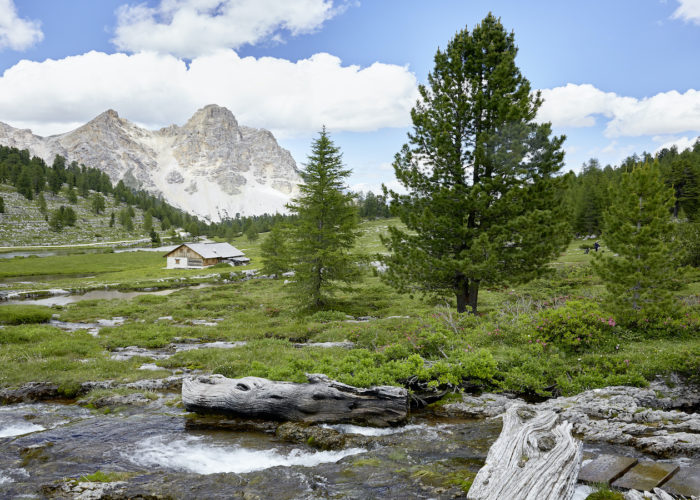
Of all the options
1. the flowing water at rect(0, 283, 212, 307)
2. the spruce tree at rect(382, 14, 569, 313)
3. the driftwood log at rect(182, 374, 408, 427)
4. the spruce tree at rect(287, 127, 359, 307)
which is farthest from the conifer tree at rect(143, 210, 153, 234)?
the driftwood log at rect(182, 374, 408, 427)

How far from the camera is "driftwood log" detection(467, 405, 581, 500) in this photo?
607cm

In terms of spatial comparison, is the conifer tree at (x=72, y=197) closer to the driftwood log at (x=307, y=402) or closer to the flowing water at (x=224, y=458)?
the flowing water at (x=224, y=458)

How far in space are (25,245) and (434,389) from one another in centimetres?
15141

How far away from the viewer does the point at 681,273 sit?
55.7 feet

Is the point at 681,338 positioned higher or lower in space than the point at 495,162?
lower

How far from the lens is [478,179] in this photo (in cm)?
1842

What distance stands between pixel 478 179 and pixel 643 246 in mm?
7706

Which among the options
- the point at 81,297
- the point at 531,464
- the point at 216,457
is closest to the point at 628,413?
the point at 531,464

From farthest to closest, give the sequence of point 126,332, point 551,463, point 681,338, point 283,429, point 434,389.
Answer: point 126,332 → point 681,338 → point 434,389 → point 283,429 → point 551,463

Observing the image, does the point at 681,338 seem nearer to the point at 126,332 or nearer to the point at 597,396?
the point at 597,396

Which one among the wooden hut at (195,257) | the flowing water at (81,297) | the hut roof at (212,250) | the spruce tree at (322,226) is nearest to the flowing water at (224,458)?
the spruce tree at (322,226)

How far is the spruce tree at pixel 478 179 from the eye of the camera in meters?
16.9

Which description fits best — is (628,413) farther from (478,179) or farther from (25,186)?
(25,186)

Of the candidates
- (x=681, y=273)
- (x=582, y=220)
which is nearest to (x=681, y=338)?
(x=681, y=273)
